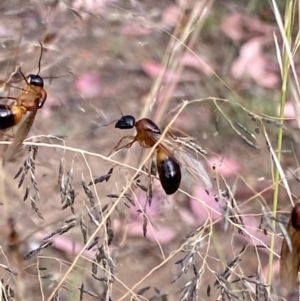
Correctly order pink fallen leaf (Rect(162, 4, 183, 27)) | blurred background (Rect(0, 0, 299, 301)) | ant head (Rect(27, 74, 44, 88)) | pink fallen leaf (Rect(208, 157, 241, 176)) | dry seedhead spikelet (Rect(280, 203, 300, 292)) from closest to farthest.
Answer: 1. dry seedhead spikelet (Rect(280, 203, 300, 292))
2. ant head (Rect(27, 74, 44, 88))
3. blurred background (Rect(0, 0, 299, 301))
4. pink fallen leaf (Rect(208, 157, 241, 176))
5. pink fallen leaf (Rect(162, 4, 183, 27))

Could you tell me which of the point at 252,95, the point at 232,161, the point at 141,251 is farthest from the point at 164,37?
the point at 141,251

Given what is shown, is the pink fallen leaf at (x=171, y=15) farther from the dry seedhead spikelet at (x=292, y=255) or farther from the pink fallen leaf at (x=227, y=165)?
the dry seedhead spikelet at (x=292, y=255)

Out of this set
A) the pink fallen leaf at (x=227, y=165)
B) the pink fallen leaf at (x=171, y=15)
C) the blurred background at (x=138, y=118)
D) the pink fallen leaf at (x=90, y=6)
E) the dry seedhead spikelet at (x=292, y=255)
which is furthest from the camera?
the pink fallen leaf at (x=171, y=15)

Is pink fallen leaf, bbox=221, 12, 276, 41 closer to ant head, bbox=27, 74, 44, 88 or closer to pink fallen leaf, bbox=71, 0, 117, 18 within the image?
pink fallen leaf, bbox=71, 0, 117, 18

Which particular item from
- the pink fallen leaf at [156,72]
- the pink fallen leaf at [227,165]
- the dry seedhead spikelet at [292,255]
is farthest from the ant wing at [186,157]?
the pink fallen leaf at [156,72]

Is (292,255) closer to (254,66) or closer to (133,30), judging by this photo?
(254,66)

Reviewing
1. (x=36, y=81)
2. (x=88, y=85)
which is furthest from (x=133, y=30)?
(x=36, y=81)

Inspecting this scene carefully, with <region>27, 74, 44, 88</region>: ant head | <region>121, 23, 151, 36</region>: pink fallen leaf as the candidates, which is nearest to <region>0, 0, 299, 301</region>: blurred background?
<region>121, 23, 151, 36</region>: pink fallen leaf

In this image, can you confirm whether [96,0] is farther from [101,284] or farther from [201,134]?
[101,284]
